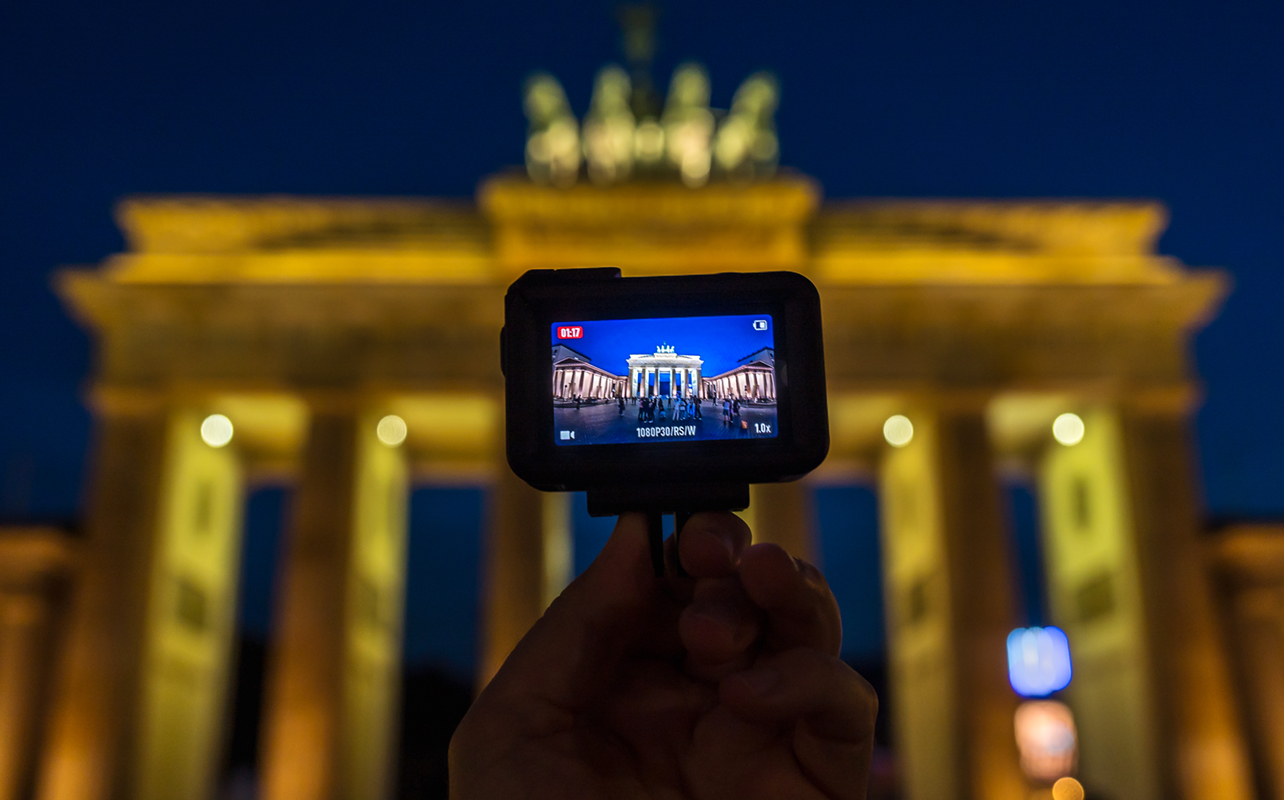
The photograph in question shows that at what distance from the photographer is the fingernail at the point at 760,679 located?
2572 mm

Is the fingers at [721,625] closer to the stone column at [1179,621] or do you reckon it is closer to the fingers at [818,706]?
the fingers at [818,706]

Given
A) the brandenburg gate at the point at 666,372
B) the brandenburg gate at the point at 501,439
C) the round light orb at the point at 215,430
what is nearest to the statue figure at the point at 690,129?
the brandenburg gate at the point at 501,439

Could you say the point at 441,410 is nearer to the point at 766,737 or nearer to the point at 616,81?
the point at 616,81

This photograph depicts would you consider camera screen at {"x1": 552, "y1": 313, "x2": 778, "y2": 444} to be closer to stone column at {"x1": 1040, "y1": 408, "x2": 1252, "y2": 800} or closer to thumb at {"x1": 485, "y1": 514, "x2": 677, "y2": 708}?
thumb at {"x1": 485, "y1": 514, "x2": 677, "y2": 708}

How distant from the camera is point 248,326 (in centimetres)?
3675

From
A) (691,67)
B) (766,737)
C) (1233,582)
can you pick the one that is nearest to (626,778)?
(766,737)

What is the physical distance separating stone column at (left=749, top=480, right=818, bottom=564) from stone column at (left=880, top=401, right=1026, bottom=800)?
453 cm

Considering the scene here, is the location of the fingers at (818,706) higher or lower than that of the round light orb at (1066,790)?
higher

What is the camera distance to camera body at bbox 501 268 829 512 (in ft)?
10.0

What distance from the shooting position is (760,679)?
2586 millimetres

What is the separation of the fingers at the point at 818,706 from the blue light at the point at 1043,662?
37.6m

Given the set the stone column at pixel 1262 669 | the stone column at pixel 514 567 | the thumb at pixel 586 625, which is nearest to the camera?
the thumb at pixel 586 625

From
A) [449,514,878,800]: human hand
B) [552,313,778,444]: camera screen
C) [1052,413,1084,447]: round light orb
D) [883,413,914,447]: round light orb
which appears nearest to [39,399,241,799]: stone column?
[883,413,914,447]: round light orb

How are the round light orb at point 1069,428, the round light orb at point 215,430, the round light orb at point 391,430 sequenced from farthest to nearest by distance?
the round light orb at point 1069,428
the round light orb at point 391,430
the round light orb at point 215,430
